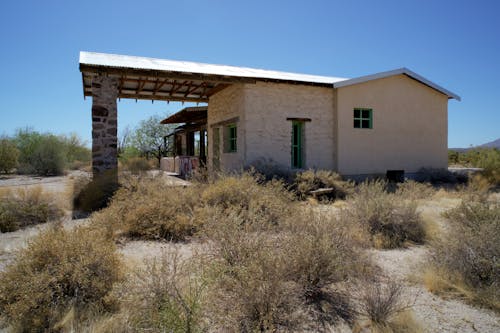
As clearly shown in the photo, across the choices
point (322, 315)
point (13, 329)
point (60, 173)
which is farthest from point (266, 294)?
point (60, 173)

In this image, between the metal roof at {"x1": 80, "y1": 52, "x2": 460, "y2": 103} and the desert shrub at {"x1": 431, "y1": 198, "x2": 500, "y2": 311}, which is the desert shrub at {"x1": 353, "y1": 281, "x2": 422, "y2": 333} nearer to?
the desert shrub at {"x1": 431, "y1": 198, "x2": 500, "y2": 311}

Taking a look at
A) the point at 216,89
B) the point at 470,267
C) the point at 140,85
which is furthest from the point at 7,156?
the point at 470,267

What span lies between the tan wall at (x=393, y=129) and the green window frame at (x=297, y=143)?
1403 mm

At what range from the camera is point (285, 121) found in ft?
37.3

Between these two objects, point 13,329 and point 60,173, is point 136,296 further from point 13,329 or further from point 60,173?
point 60,173

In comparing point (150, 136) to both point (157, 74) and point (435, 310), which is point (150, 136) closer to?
point (157, 74)

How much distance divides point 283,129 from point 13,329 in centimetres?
970

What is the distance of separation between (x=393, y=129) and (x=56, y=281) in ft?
42.7

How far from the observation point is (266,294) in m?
2.60

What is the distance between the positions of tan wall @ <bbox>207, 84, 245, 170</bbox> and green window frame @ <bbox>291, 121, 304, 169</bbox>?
2142 millimetres

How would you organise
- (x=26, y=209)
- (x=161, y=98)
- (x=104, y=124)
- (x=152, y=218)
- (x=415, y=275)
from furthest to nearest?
(x=161, y=98)
(x=104, y=124)
(x=26, y=209)
(x=152, y=218)
(x=415, y=275)

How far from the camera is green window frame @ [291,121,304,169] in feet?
39.2

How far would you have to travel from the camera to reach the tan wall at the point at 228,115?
36.2ft

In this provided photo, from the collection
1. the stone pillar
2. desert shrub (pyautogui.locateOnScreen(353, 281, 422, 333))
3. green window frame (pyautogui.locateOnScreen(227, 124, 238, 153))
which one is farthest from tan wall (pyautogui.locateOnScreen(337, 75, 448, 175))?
desert shrub (pyautogui.locateOnScreen(353, 281, 422, 333))
